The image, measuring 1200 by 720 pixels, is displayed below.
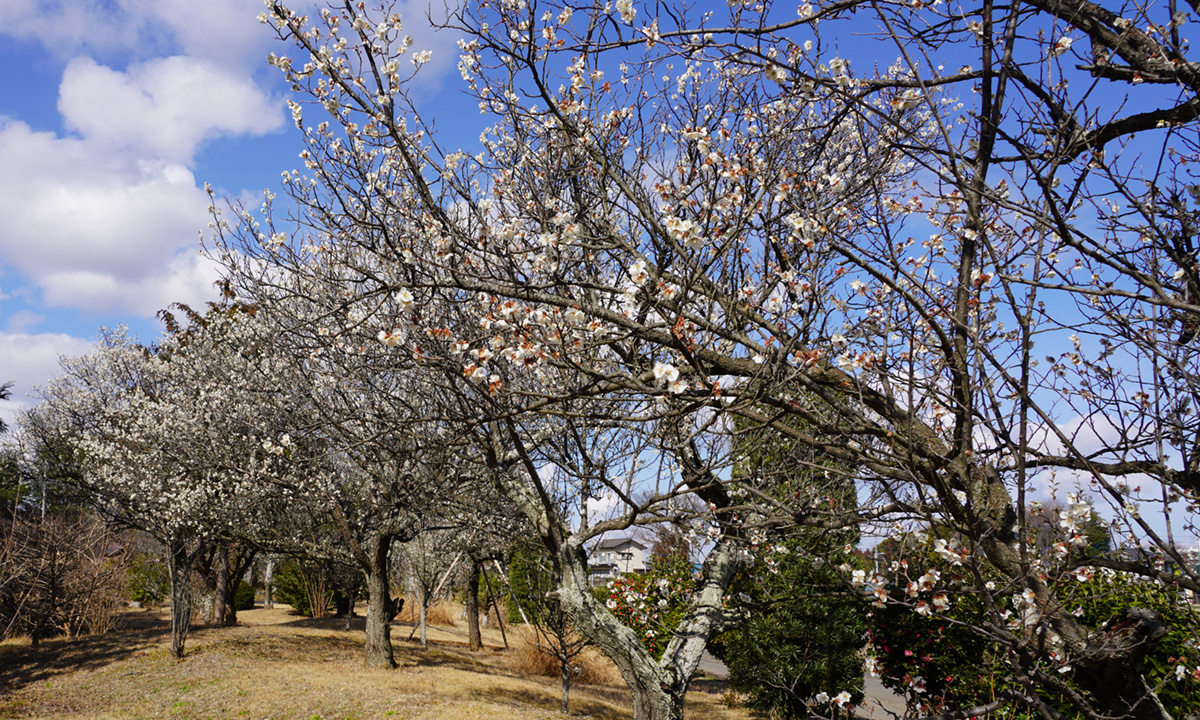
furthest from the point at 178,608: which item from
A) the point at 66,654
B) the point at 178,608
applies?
the point at 66,654

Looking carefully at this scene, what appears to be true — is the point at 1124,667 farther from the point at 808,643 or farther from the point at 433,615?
the point at 433,615

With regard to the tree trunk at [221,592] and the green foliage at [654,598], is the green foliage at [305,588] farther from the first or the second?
the green foliage at [654,598]

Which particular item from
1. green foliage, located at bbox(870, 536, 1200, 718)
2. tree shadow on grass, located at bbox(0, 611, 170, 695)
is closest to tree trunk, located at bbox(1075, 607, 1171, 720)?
green foliage, located at bbox(870, 536, 1200, 718)

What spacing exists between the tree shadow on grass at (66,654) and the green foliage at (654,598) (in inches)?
355

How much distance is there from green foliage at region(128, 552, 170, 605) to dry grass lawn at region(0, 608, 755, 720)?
8111mm

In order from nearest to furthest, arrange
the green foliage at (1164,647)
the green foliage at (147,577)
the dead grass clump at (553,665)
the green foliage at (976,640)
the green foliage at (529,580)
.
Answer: the green foliage at (976,640), the green foliage at (1164,647), the green foliage at (529,580), the dead grass clump at (553,665), the green foliage at (147,577)

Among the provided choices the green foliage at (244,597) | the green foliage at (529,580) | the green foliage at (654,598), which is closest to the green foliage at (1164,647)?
the green foliage at (654,598)

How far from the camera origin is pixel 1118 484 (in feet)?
9.45

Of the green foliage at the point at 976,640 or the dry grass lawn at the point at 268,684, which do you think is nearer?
the green foliage at the point at 976,640

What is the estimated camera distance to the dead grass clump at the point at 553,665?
535 inches

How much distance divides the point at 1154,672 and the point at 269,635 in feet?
48.1

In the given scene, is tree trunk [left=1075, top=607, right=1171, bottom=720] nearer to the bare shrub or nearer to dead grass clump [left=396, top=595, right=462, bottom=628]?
the bare shrub

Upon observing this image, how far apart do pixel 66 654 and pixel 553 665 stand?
9.00 m

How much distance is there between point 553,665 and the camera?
13633mm
